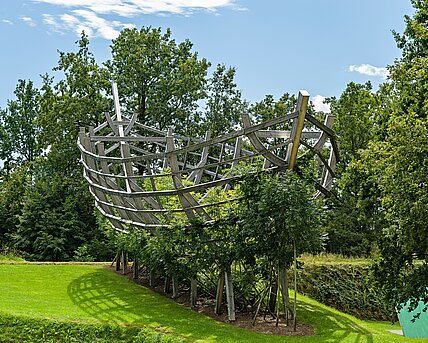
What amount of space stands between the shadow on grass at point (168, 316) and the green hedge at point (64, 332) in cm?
40

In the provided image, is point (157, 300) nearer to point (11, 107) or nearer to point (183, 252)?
point (183, 252)

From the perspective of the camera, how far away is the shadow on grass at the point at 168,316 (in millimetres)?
9844

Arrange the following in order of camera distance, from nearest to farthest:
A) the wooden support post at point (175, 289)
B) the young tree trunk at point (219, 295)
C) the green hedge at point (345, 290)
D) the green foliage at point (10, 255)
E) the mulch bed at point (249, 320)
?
the mulch bed at point (249, 320), the young tree trunk at point (219, 295), the wooden support post at point (175, 289), the green hedge at point (345, 290), the green foliage at point (10, 255)

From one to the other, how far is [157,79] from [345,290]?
16.0 meters

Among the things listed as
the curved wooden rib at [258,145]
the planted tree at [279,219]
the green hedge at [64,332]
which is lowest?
the green hedge at [64,332]

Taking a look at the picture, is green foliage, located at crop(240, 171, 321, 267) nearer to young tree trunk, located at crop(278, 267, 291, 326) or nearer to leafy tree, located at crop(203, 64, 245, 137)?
young tree trunk, located at crop(278, 267, 291, 326)

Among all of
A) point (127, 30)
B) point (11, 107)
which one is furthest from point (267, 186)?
point (11, 107)

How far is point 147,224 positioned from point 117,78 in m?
15.7

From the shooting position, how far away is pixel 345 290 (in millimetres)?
14977

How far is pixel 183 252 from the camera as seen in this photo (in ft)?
37.7

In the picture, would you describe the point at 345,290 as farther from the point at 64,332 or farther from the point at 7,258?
the point at 7,258

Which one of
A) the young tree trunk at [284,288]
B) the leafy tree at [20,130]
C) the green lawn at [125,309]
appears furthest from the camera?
the leafy tree at [20,130]

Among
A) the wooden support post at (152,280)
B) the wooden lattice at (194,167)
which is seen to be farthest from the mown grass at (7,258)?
the wooden support post at (152,280)

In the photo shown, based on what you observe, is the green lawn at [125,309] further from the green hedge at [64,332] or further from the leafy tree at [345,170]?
the leafy tree at [345,170]
